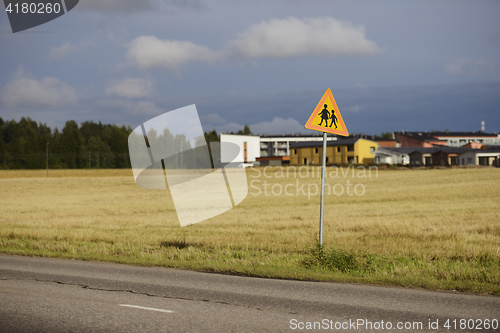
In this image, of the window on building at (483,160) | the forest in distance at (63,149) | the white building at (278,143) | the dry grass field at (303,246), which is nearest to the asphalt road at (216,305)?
the dry grass field at (303,246)

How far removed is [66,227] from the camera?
18.9 meters

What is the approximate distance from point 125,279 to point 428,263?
683 cm

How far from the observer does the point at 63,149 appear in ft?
457

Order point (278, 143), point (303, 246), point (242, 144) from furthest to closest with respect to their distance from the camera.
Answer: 1. point (278, 143)
2. point (242, 144)
3. point (303, 246)

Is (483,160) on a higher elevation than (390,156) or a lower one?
lower

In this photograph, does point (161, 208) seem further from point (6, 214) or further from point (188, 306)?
point (188, 306)

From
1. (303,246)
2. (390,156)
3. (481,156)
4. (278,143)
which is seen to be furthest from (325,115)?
(278,143)

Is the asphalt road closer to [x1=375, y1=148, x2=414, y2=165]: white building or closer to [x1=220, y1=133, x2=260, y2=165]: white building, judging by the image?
[x1=220, y1=133, x2=260, y2=165]: white building

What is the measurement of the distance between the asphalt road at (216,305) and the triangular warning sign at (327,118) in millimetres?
3651

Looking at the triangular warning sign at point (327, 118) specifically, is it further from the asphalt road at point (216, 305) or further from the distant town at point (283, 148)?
the distant town at point (283, 148)

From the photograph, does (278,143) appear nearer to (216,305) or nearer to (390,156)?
(390,156)

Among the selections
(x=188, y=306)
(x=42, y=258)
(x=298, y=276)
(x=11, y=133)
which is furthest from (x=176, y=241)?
(x=11, y=133)

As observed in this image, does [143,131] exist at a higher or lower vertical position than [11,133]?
lower

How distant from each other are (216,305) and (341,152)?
97.6 metres
